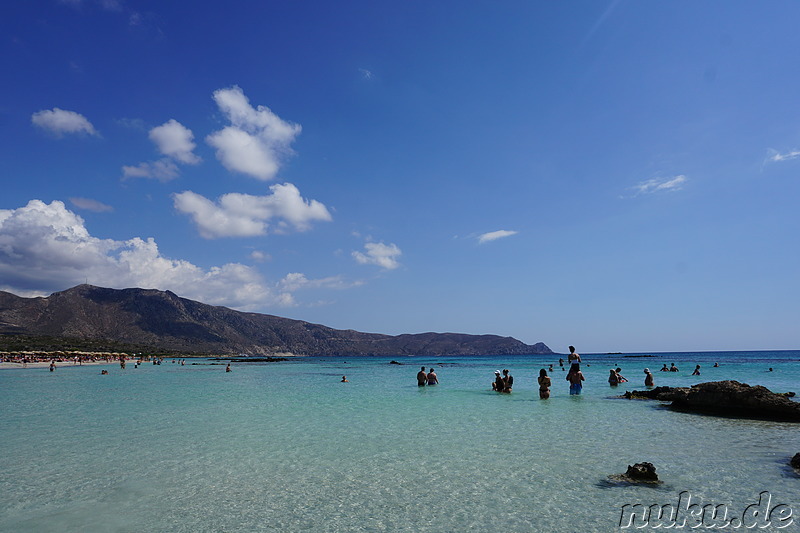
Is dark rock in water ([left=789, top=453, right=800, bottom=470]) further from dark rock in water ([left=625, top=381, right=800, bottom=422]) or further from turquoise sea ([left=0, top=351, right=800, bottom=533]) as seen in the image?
dark rock in water ([left=625, top=381, right=800, bottom=422])

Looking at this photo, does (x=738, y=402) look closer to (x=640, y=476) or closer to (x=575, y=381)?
(x=575, y=381)

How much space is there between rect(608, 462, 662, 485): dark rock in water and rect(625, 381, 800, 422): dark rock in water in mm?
10985

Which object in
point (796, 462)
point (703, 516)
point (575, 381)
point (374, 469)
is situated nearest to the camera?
point (703, 516)

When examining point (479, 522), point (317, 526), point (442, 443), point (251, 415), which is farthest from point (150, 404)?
point (479, 522)

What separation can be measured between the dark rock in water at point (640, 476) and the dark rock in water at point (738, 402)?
11.0 metres

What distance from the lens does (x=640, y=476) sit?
8.45 meters

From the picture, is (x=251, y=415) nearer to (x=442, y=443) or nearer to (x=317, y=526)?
(x=442, y=443)

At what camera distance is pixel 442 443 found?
12203 millimetres

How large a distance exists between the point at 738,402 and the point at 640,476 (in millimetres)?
11839

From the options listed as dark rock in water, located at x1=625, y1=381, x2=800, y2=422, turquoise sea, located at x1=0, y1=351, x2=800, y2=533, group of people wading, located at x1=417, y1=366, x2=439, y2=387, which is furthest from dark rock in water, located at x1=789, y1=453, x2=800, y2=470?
group of people wading, located at x1=417, y1=366, x2=439, y2=387

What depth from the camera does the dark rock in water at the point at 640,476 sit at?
8406mm

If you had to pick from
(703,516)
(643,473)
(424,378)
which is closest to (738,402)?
(643,473)

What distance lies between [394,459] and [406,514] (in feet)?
11.3

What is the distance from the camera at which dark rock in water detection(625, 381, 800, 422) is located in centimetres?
1576
